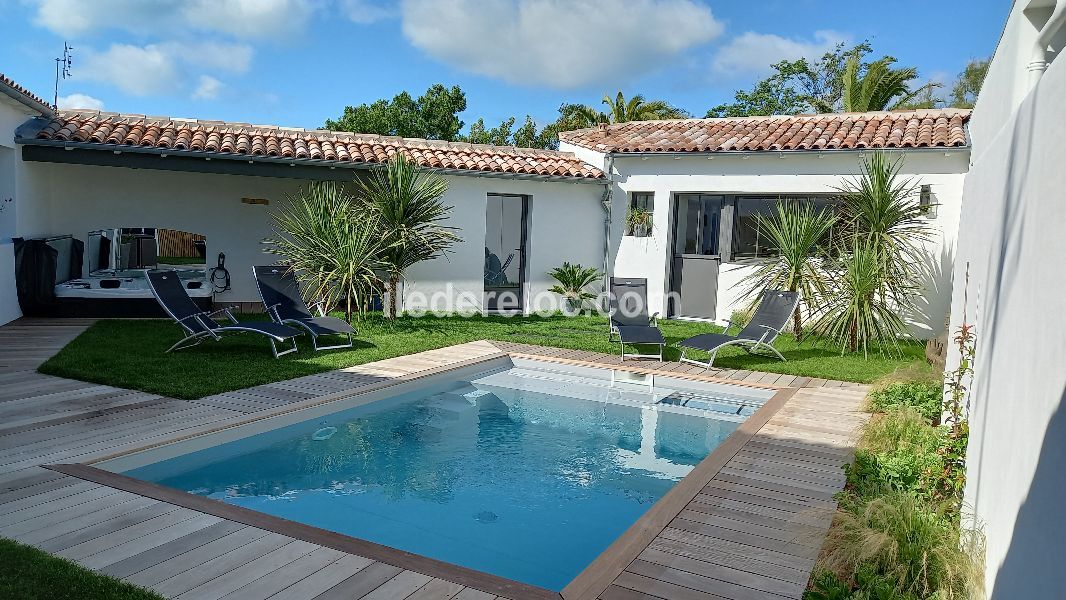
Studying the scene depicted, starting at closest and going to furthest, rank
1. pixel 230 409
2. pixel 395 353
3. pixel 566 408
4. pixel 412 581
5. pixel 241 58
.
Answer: pixel 412 581
pixel 230 409
pixel 566 408
pixel 395 353
pixel 241 58

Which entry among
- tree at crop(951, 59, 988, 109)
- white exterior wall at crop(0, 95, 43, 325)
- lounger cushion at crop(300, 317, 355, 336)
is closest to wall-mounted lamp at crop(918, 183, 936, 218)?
lounger cushion at crop(300, 317, 355, 336)

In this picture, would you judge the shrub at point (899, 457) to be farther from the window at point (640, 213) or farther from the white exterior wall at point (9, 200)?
the white exterior wall at point (9, 200)

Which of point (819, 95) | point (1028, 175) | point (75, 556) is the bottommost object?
point (75, 556)

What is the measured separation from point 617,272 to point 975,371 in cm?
1132

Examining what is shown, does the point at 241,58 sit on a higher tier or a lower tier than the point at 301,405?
higher

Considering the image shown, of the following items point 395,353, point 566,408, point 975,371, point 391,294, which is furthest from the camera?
point 391,294

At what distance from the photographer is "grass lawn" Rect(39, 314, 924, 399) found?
828 centimetres

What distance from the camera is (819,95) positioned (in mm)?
42500

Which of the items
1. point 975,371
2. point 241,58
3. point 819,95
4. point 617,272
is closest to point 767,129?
point 617,272

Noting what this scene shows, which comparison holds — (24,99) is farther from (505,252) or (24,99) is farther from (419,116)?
(419,116)

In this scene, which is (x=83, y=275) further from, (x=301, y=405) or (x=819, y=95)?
(x=819, y=95)

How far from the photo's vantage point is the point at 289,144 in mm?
13820

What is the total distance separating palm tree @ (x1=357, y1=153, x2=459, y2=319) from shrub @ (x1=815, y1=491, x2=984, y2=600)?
9.57m

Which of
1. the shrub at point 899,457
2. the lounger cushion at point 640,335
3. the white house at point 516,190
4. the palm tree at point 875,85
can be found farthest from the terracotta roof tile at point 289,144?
the palm tree at point 875,85
